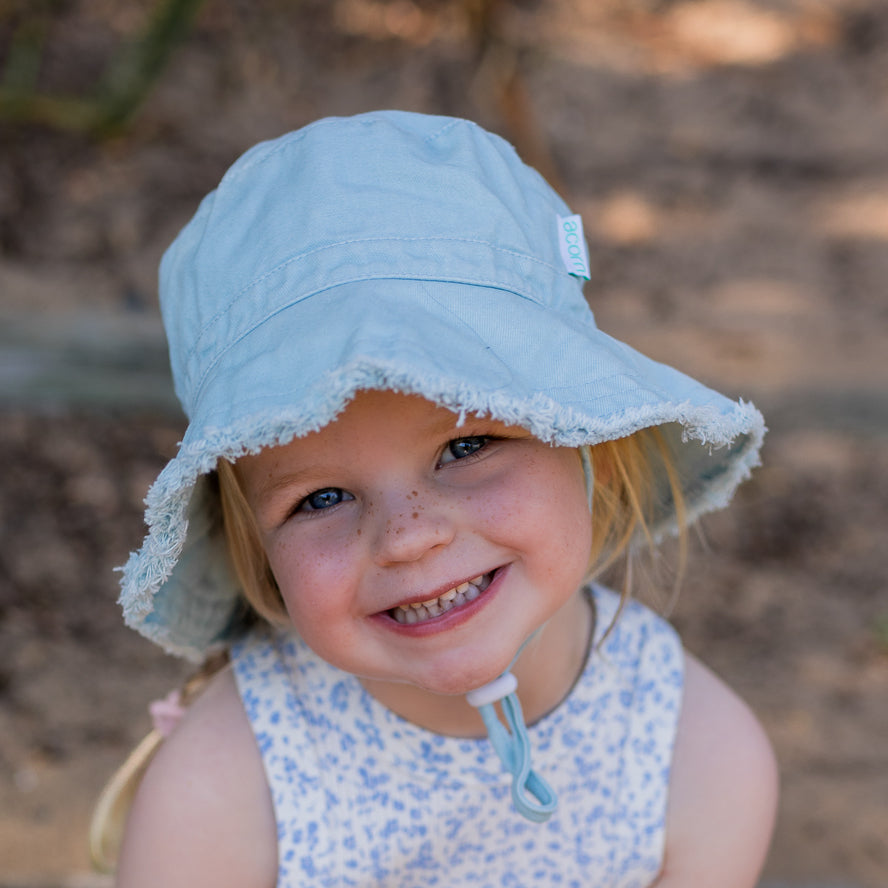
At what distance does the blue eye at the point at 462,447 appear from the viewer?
122 centimetres

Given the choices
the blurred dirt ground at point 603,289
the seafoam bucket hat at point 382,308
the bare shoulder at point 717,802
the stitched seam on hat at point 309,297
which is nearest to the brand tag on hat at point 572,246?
the seafoam bucket hat at point 382,308

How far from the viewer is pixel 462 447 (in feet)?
4.01

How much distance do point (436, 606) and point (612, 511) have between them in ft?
1.15

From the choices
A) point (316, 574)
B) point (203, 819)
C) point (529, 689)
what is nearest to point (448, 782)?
point (529, 689)

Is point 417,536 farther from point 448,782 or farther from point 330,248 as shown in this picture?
point 448,782

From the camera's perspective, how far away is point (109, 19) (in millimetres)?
3832

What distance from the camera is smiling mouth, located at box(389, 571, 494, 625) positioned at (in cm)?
122

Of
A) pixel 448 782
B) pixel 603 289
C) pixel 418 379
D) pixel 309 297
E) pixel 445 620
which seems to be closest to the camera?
pixel 418 379

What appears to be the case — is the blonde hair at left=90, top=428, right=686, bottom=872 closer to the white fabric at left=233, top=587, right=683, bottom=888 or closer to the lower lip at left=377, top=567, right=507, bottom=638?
the white fabric at left=233, top=587, right=683, bottom=888

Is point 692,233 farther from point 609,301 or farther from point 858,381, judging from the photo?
point 858,381

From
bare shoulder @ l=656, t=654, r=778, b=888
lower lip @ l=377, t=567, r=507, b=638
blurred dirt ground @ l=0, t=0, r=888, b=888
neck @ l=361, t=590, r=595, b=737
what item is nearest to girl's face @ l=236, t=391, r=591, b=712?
lower lip @ l=377, t=567, r=507, b=638

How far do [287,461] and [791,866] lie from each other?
1.38 m

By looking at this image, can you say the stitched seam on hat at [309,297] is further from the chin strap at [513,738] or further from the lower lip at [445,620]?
the chin strap at [513,738]

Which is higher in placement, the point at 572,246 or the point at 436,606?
the point at 572,246
